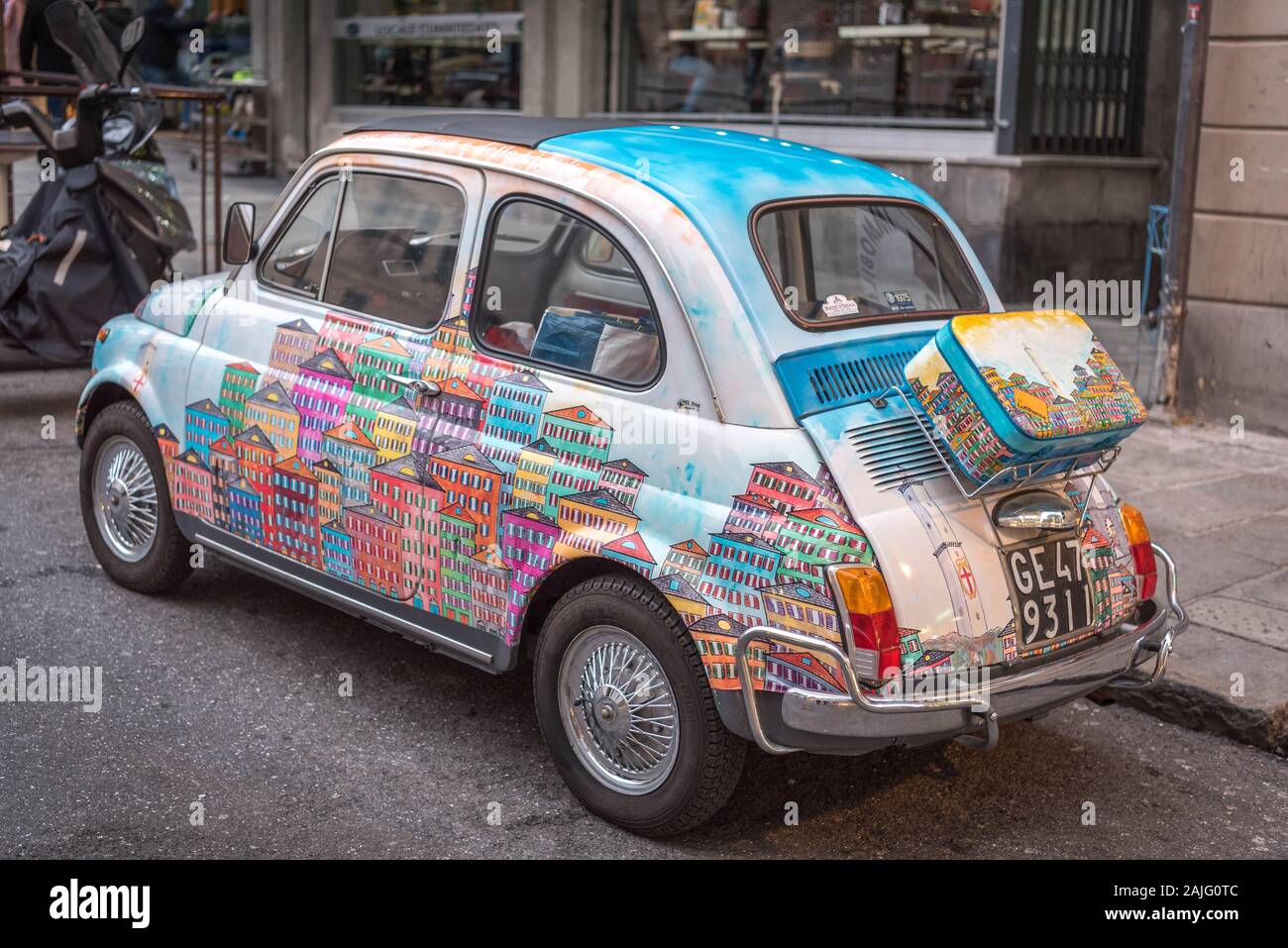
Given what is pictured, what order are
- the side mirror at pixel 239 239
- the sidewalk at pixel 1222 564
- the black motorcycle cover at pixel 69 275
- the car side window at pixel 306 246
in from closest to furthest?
1. the sidewalk at pixel 1222 564
2. the car side window at pixel 306 246
3. the side mirror at pixel 239 239
4. the black motorcycle cover at pixel 69 275

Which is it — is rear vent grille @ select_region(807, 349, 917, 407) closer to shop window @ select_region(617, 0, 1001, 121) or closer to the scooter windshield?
the scooter windshield

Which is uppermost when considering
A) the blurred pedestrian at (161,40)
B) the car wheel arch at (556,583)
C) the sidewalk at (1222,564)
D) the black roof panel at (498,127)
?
the blurred pedestrian at (161,40)

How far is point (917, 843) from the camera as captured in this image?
4262 mm

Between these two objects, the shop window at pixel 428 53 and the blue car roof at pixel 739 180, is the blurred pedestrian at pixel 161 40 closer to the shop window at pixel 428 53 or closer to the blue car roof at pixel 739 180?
the shop window at pixel 428 53

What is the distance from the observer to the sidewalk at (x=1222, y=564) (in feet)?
16.9

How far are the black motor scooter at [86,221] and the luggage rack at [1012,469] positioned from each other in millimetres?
5338

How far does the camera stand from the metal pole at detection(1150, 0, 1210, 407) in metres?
8.79

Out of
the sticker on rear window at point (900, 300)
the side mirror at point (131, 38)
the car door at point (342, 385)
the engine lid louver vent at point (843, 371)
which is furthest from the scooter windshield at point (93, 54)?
the engine lid louver vent at point (843, 371)

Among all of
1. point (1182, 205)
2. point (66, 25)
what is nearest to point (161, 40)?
point (66, 25)

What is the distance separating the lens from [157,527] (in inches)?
230

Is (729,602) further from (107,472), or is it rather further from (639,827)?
(107,472)

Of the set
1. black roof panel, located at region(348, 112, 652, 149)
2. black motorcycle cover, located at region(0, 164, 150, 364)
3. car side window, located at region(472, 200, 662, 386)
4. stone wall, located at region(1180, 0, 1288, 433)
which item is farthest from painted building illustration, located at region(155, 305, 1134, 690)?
stone wall, located at region(1180, 0, 1288, 433)

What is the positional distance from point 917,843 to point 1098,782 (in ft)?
2.63

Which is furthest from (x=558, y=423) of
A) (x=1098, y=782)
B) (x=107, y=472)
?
(x=107, y=472)
